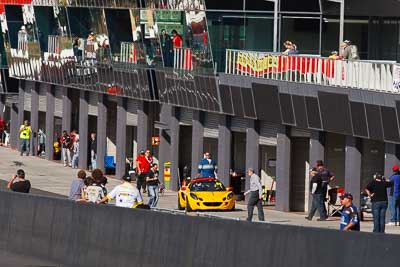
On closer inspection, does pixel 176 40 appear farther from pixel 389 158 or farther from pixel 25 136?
pixel 25 136

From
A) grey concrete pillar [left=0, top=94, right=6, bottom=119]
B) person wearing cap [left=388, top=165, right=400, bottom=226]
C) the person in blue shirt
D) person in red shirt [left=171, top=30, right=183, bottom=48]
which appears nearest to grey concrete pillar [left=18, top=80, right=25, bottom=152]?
grey concrete pillar [left=0, top=94, right=6, bottom=119]

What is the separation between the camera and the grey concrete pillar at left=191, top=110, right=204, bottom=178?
5201cm

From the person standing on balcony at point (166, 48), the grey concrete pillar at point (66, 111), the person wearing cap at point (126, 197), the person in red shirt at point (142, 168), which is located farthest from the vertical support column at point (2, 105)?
the person wearing cap at point (126, 197)

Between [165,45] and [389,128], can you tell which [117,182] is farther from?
[389,128]

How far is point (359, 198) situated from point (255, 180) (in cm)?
372

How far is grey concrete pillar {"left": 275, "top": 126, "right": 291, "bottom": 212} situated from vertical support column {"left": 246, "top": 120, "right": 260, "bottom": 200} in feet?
5.51

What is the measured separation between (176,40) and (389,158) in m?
15.4

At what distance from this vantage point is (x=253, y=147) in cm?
4806

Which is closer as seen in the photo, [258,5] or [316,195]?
[316,195]

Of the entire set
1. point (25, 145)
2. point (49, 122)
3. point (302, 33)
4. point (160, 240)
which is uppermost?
point (302, 33)

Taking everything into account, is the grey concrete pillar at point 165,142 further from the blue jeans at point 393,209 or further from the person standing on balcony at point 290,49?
the blue jeans at point 393,209

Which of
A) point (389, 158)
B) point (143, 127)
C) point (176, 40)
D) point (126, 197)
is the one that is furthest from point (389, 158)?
point (143, 127)

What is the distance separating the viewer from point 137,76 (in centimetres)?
5734

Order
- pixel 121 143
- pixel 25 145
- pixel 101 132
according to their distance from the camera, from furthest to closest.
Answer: pixel 25 145
pixel 101 132
pixel 121 143
